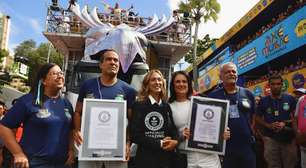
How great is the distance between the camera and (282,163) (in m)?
5.19

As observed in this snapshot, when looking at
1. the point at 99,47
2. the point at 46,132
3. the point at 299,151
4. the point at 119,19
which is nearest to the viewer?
the point at 46,132

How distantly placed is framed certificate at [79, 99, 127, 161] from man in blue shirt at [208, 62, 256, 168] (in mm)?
1334

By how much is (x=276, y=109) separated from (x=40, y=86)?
3617mm

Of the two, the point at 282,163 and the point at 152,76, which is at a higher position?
the point at 152,76

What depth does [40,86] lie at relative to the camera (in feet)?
10.4

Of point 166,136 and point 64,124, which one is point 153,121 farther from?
point 64,124

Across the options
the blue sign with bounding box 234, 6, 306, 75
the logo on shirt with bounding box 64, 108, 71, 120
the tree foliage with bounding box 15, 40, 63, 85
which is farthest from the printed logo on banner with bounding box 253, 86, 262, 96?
the tree foliage with bounding box 15, 40, 63, 85

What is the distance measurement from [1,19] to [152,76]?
61298mm

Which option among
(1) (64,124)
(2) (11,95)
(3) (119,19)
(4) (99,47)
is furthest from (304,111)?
(2) (11,95)

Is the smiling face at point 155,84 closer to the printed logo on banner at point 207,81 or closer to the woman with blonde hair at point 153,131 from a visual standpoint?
the woman with blonde hair at point 153,131

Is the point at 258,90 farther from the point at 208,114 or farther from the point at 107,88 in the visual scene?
the point at 107,88

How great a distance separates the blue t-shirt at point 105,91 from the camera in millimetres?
3414

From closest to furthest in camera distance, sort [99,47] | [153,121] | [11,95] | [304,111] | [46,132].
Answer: [46,132]
[153,121]
[304,111]
[99,47]
[11,95]

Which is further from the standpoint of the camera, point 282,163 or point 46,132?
point 282,163
